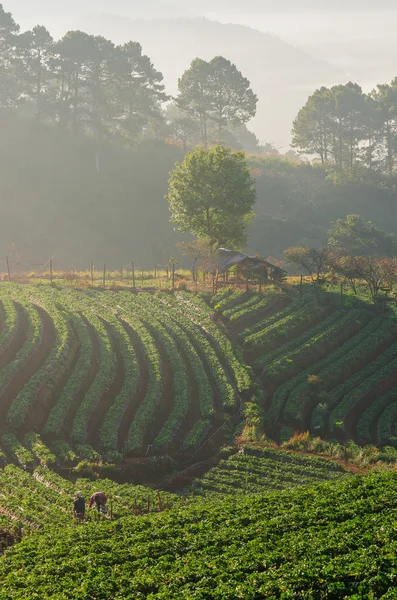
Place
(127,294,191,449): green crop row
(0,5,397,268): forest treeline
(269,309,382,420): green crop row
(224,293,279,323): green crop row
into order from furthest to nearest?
(0,5,397,268): forest treeline
(224,293,279,323): green crop row
(269,309,382,420): green crop row
(127,294,191,449): green crop row

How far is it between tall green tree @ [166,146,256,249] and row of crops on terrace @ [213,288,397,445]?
9.35m

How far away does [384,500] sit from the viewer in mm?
24844

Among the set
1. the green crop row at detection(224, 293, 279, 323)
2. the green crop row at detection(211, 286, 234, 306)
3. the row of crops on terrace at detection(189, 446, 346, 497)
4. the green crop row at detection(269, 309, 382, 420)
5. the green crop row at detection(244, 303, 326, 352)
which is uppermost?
the green crop row at detection(211, 286, 234, 306)

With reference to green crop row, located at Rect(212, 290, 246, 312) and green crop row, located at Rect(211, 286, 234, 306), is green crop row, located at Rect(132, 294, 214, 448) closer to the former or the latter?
green crop row, located at Rect(212, 290, 246, 312)

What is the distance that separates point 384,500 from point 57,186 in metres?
81.7

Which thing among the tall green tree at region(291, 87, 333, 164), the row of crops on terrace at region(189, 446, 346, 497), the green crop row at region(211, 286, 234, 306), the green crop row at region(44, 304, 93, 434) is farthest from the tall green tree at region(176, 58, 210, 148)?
the row of crops on terrace at region(189, 446, 346, 497)

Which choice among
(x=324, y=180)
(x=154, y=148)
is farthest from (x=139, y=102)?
(x=324, y=180)

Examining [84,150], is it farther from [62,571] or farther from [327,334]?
[62,571]

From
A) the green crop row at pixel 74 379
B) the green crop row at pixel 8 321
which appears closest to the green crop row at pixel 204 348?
the green crop row at pixel 74 379

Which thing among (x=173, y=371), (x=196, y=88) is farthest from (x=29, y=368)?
(x=196, y=88)

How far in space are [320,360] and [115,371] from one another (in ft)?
51.1

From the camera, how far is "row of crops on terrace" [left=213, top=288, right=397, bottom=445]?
40.5 m

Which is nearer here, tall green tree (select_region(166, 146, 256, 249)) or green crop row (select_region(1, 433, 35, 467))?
green crop row (select_region(1, 433, 35, 467))

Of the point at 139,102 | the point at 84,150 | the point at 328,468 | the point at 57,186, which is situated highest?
the point at 139,102
